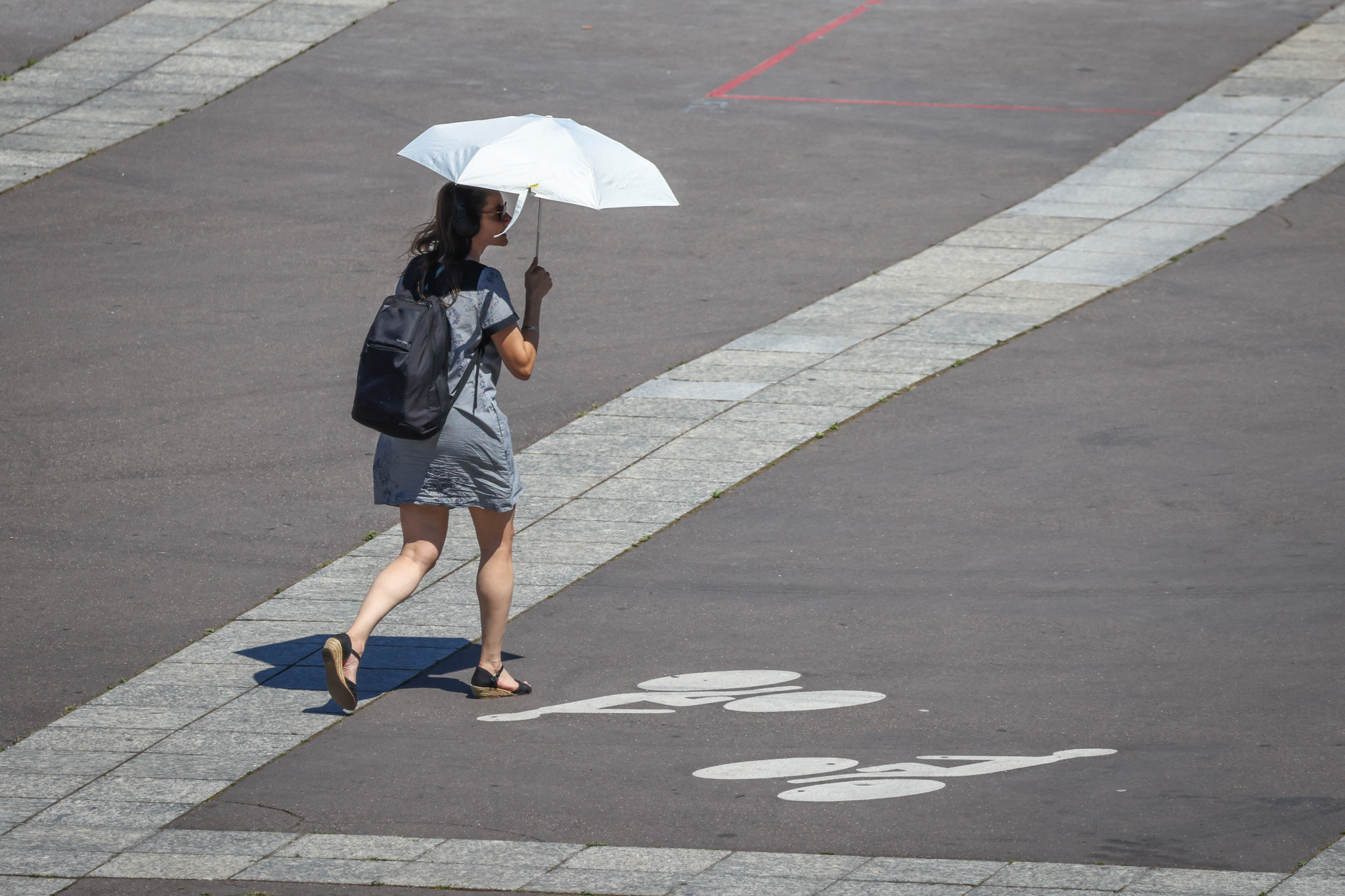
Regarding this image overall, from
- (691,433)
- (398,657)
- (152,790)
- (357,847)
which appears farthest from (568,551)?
(357,847)

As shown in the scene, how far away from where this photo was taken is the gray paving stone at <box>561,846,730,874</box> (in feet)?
18.6

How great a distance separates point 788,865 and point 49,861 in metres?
2.40

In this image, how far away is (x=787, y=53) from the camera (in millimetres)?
17984

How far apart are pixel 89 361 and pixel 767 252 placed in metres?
4.82

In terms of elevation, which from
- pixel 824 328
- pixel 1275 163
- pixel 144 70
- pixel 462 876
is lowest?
pixel 462 876

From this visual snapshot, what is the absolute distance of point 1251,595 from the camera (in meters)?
7.82

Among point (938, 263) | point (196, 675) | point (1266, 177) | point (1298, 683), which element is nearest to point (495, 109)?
point (938, 263)

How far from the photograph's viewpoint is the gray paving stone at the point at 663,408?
33.7 feet

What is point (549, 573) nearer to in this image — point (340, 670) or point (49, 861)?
point (340, 670)

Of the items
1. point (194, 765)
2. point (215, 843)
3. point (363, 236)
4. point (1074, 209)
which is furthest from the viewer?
point (1074, 209)

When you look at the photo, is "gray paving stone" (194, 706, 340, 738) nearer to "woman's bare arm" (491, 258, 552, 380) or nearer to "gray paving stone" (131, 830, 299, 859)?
"gray paving stone" (131, 830, 299, 859)

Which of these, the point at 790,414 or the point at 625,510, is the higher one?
the point at 790,414

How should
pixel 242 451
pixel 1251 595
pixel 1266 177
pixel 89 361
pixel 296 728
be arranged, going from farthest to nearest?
pixel 1266 177
pixel 89 361
pixel 242 451
pixel 1251 595
pixel 296 728

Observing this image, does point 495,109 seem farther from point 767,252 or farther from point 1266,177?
point 1266,177
